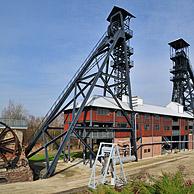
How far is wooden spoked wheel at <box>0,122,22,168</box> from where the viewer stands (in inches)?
824

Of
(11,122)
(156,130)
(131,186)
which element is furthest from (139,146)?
(131,186)

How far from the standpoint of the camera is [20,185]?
61.6 ft

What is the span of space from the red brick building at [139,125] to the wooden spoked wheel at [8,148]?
6.84 metres

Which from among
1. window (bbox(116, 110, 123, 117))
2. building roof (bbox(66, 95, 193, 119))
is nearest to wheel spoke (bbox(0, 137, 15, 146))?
building roof (bbox(66, 95, 193, 119))

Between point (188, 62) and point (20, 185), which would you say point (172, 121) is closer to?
point (188, 62)

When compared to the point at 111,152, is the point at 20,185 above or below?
below

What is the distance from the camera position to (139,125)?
34062 mm

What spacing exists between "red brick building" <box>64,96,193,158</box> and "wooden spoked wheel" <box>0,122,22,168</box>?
6.84 m

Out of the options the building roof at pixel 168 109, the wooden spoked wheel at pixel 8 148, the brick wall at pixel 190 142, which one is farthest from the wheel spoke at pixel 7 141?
the brick wall at pixel 190 142

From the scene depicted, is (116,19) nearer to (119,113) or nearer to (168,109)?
(119,113)

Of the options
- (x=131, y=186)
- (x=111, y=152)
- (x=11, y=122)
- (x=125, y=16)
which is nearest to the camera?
(x=131, y=186)

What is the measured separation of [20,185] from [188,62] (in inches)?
1638

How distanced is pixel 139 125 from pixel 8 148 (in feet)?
62.0

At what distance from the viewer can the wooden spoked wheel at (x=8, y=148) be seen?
2094 centimetres
